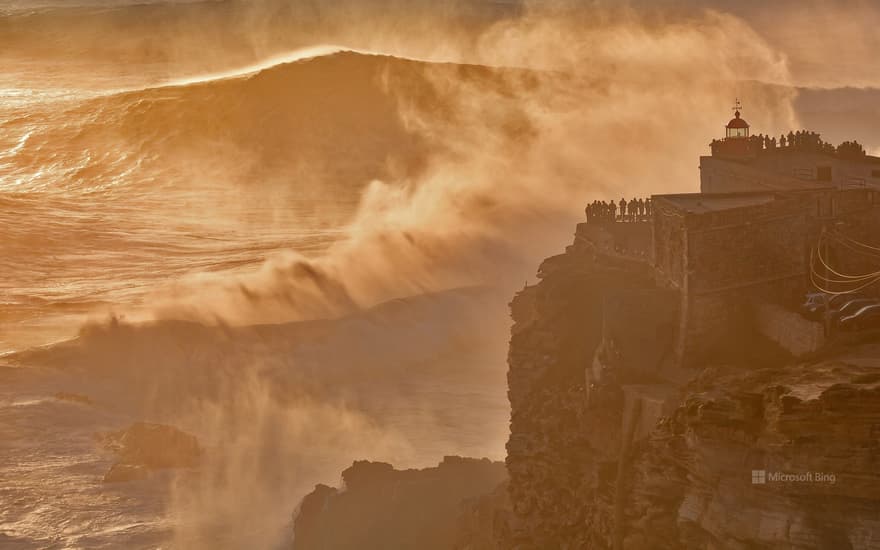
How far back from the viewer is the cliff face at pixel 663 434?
19.1 metres

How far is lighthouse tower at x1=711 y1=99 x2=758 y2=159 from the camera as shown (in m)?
38.6

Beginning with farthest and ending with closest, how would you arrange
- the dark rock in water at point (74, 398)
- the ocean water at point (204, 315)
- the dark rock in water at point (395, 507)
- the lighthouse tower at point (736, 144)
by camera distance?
the dark rock in water at point (74, 398) < the ocean water at point (204, 315) < the lighthouse tower at point (736, 144) < the dark rock in water at point (395, 507)

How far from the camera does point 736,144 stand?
38.9m

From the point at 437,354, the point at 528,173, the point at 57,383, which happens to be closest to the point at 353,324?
the point at 437,354

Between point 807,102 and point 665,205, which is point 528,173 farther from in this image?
point 665,205

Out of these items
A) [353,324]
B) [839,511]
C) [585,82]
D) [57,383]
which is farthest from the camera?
[585,82]

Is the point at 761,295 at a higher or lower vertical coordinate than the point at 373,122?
lower

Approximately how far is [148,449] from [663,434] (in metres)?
31.1

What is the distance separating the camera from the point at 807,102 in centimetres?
13312

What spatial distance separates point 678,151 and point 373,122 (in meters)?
44.7
